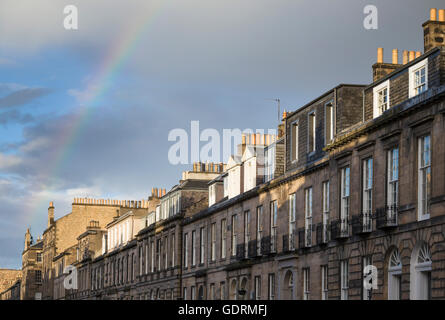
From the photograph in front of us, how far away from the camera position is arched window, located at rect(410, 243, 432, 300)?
1190 inches

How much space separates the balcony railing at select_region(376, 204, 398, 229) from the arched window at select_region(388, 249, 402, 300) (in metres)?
1.10

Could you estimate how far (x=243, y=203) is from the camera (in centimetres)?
5153

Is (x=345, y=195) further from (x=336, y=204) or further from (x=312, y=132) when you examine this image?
(x=312, y=132)

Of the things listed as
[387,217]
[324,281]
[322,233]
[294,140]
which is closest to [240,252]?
[294,140]

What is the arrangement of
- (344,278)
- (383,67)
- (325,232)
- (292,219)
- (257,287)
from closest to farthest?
(344,278) → (383,67) → (325,232) → (292,219) → (257,287)

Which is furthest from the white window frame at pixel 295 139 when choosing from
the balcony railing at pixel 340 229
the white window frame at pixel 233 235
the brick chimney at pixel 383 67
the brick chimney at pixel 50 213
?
the brick chimney at pixel 50 213

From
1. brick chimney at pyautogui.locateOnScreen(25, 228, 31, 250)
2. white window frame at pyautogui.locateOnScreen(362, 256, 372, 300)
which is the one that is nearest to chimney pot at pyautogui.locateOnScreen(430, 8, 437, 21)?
white window frame at pyautogui.locateOnScreen(362, 256, 372, 300)

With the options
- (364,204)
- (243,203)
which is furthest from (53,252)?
(364,204)

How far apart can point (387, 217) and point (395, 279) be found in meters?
2.44

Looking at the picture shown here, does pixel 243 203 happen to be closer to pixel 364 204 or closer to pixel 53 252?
pixel 364 204

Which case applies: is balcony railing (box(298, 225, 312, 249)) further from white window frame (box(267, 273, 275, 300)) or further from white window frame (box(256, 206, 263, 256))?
white window frame (box(256, 206, 263, 256))

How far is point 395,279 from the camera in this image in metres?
32.5

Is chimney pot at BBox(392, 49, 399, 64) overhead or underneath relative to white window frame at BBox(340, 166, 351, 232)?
overhead

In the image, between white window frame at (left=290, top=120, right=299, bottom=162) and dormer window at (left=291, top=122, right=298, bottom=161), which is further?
dormer window at (left=291, top=122, right=298, bottom=161)
